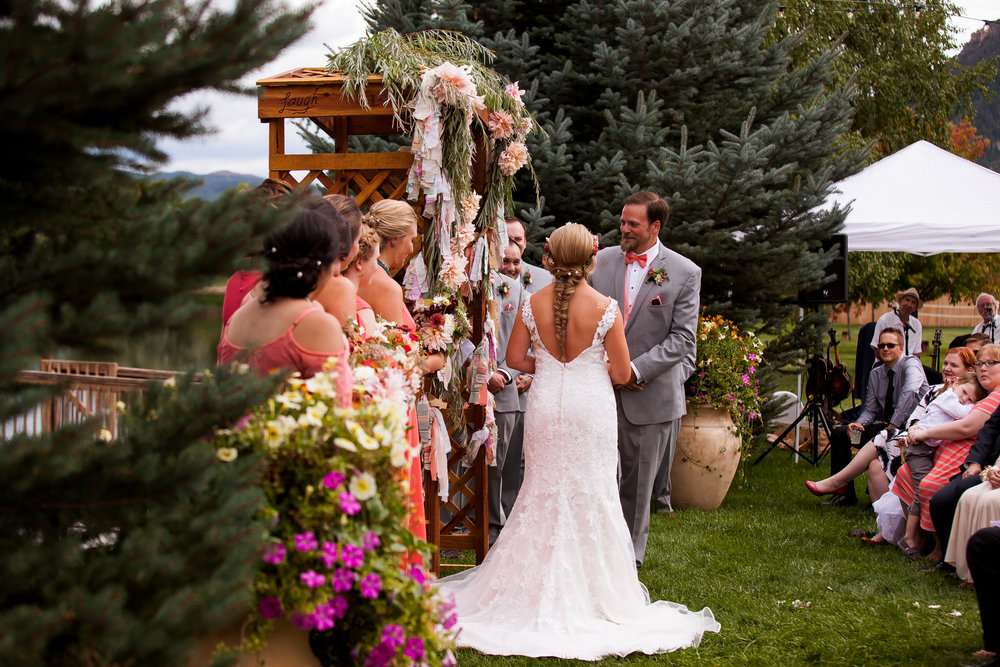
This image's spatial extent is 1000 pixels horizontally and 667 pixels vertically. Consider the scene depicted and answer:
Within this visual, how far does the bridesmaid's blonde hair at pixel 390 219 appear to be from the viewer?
428cm

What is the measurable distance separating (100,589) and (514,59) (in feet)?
24.0

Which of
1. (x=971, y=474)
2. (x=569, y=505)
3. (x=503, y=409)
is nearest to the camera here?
(x=569, y=505)

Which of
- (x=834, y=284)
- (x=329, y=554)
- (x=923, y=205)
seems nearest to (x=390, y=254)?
(x=329, y=554)

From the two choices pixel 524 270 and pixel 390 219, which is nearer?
pixel 390 219

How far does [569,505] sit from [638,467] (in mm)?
1157

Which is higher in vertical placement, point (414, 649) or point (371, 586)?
point (371, 586)

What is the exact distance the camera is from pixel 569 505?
4.81 meters

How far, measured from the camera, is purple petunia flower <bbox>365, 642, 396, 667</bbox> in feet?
7.63

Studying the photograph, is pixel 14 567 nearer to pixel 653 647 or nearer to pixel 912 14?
pixel 653 647

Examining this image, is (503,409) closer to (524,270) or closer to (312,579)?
(524,270)

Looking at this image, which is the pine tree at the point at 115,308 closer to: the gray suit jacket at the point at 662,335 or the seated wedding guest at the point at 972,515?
the gray suit jacket at the point at 662,335

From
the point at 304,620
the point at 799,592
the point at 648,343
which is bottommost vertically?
the point at 799,592

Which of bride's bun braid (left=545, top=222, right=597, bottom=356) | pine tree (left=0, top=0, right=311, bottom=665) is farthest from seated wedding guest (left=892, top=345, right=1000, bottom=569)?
pine tree (left=0, top=0, right=311, bottom=665)

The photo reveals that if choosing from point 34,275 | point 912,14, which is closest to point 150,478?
point 34,275
